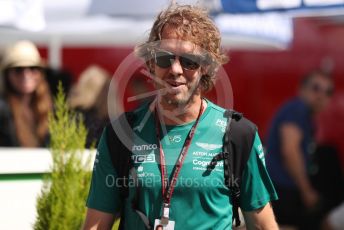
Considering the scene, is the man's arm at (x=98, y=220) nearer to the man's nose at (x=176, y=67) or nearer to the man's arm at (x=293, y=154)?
the man's nose at (x=176, y=67)

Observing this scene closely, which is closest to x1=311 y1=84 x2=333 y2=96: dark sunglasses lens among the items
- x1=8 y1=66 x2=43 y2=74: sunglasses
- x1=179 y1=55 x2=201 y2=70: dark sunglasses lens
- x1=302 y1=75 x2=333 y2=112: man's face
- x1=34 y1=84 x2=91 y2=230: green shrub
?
x1=302 y1=75 x2=333 y2=112: man's face

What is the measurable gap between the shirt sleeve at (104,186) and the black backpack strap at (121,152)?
21 mm

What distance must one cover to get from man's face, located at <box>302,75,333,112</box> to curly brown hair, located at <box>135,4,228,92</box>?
525 cm

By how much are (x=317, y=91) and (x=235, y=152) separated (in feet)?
18.0

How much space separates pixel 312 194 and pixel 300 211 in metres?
0.54

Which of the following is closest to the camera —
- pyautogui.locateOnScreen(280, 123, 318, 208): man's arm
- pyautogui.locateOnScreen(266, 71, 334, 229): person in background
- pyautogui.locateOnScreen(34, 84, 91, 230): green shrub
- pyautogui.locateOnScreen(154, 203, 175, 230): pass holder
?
pyautogui.locateOnScreen(154, 203, 175, 230): pass holder

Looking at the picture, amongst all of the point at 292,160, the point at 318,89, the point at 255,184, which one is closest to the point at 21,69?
the point at 292,160

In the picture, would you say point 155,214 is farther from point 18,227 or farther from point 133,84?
point 133,84

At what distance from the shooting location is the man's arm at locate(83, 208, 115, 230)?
10.2 feet

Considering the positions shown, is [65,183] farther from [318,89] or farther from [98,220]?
[318,89]

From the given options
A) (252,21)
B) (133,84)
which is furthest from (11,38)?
(252,21)

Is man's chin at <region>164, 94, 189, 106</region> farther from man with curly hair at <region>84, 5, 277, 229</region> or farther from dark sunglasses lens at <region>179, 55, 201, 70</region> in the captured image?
dark sunglasses lens at <region>179, 55, 201, 70</region>

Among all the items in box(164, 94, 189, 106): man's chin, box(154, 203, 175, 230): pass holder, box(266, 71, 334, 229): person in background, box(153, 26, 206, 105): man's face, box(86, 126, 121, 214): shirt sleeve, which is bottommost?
box(266, 71, 334, 229): person in background

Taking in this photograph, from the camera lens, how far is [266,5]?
585 cm
